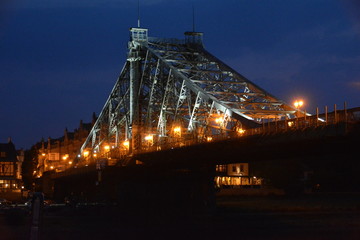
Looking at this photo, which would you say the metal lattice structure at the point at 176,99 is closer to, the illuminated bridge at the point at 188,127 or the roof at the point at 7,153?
the illuminated bridge at the point at 188,127

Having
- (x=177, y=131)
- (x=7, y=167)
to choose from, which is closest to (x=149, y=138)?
(x=177, y=131)

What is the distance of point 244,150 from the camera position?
59.0 meters

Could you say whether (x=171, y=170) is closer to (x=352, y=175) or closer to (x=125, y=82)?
(x=125, y=82)

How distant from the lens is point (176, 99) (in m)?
90.6

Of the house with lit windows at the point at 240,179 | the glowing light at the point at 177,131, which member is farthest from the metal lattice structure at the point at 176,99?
the house with lit windows at the point at 240,179

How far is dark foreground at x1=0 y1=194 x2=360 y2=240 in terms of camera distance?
1957 inches

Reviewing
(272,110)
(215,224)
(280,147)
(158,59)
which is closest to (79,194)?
(158,59)

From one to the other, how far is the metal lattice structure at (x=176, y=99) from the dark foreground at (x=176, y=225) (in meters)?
9.23

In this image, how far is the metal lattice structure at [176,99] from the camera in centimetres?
7812

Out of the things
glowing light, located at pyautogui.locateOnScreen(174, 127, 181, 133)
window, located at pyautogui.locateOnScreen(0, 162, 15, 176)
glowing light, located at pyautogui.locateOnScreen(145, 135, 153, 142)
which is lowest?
window, located at pyautogui.locateOnScreen(0, 162, 15, 176)

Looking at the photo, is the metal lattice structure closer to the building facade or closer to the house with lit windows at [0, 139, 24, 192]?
the house with lit windows at [0, 139, 24, 192]

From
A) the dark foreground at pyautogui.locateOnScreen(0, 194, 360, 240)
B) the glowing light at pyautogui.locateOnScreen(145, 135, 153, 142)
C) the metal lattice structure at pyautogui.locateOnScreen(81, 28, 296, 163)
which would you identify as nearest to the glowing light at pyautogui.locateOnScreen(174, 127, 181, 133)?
the metal lattice structure at pyautogui.locateOnScreen(81, 28, 296, 163)

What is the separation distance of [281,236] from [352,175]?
76826 mm

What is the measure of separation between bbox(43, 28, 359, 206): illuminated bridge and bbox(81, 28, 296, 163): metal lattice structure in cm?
16
